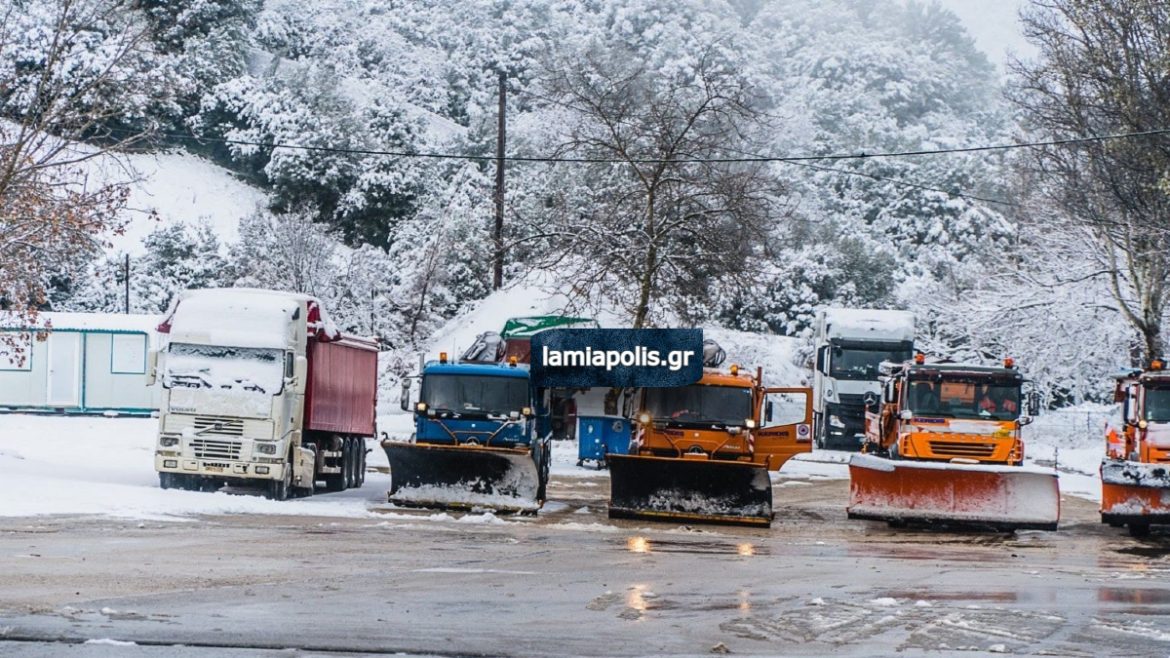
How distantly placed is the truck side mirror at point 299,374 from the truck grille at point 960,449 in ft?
31.8

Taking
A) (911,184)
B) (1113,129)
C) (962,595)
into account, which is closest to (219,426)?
(962,595)

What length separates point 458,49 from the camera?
89250 millimetres

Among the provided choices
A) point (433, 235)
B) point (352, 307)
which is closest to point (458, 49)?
point (433, 235)

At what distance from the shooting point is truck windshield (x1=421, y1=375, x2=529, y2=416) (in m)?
23.2

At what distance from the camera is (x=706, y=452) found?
22422mm

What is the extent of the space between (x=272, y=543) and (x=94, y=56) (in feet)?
159

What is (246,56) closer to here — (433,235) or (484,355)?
(433,235)

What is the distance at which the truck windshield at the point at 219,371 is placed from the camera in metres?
22.9

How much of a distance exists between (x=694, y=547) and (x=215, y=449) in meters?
8.56

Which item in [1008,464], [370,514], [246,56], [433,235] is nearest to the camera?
[370,514]

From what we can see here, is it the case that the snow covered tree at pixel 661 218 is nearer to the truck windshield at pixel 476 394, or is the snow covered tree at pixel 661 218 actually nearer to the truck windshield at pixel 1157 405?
the truck windshield at pixel 476 394

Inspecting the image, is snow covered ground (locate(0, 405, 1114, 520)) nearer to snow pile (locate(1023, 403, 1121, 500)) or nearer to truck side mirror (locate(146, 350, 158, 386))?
snow pile (locate(1023, 403, 1121, 500))

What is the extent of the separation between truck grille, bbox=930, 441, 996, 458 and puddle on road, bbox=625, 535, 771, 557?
527 centimetres

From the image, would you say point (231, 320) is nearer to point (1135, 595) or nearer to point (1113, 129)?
point (1135, 595)
